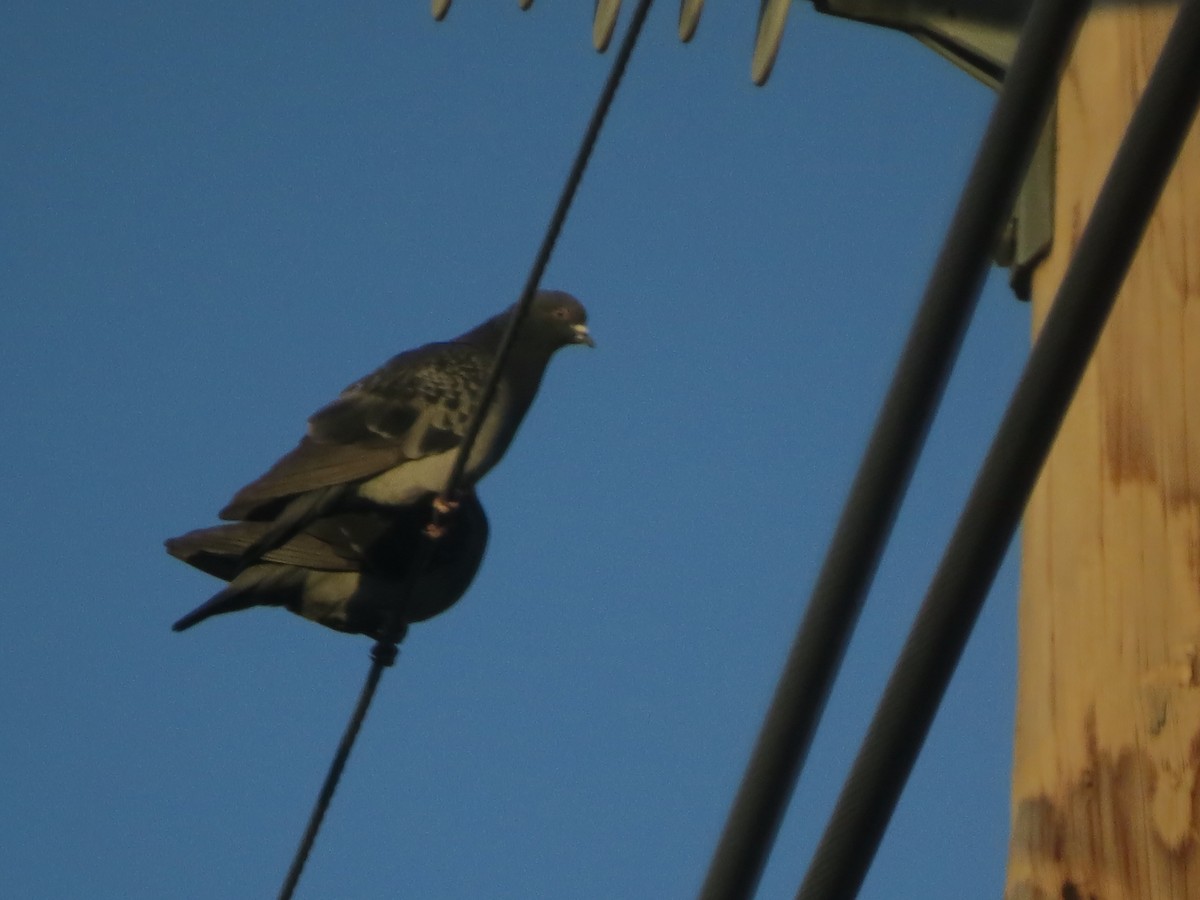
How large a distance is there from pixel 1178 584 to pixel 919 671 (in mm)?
1143

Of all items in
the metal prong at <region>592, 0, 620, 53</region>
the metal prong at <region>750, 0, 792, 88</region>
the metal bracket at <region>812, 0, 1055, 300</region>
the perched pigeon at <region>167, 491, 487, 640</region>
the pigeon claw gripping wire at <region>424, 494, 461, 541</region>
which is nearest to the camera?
the metal bracket at <region>812, 0, 1055, 300</region>

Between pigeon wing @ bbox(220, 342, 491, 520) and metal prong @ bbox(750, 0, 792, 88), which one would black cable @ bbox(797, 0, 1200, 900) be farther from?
pigeon wing @ bbox(220, 342, 491, 520)

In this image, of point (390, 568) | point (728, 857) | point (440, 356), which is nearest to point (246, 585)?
point (390, 568)

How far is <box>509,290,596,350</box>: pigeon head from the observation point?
22.8 ft

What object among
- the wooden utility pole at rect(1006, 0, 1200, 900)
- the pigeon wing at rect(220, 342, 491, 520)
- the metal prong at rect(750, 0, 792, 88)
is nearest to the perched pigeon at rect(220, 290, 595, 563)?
the pigeon wing at rect(220, 342, 491, 520)

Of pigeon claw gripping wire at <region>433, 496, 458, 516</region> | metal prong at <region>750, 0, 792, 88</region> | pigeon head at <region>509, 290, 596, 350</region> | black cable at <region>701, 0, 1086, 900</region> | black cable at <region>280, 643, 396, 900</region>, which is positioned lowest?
black cable at <region>280, 643, 396, 900</region>

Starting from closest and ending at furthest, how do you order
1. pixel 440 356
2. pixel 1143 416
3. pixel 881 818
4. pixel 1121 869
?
pixel 881 818 < pixel 1121 869 < pixel 1143 416 < pixel 440 356

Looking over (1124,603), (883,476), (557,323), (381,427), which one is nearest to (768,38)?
(1124,603)

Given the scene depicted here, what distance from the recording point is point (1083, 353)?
1.47m

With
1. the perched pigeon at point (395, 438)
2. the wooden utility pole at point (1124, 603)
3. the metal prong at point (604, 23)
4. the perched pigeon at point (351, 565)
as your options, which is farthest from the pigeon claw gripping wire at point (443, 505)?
the wooden utility pole at point (1124, 603)

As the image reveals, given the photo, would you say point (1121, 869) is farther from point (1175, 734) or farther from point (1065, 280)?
point (1065, 280)

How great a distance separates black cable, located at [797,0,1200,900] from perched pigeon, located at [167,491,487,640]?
4103mm

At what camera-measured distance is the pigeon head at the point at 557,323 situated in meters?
6.95

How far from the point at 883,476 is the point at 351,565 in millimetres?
4285
